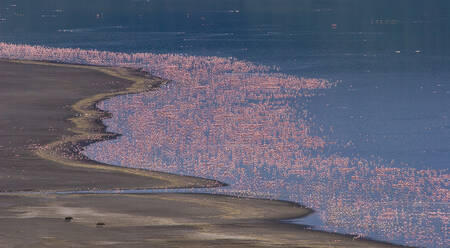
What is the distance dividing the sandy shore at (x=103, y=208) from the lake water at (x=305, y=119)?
1.43 metres

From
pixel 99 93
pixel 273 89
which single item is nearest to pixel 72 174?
pixel 99 93

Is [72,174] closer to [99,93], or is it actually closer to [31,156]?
[31,156]

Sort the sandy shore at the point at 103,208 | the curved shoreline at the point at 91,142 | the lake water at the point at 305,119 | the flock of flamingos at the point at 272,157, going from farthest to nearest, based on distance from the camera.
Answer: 1. the curved shoreline at the point at 91,142
2. the lake water at the point at 305,119
3. the flock of flamingos at the point at 272,157
4. the sandy shore at the point at 103,208

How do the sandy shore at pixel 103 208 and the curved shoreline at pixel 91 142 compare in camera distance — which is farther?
the curved shoreline at pixel 91 142

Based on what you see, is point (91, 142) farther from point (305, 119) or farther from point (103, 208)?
point (103, 208)

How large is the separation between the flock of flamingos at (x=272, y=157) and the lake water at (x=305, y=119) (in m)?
0.06

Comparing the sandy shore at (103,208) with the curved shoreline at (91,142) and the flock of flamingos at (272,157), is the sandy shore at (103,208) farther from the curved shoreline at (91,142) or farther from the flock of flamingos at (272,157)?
the flock of flamingos at (272,157)

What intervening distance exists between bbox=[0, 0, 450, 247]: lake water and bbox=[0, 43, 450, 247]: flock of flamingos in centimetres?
6

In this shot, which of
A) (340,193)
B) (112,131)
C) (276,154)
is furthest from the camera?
(112,131)

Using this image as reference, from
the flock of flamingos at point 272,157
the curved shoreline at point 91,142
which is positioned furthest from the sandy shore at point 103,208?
the flock of flamingos at point 272,157

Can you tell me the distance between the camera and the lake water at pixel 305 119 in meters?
31.6

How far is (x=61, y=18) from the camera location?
168000 millimetres

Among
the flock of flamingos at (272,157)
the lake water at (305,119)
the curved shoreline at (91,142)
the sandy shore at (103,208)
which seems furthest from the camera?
the curved shoreline at (91,142)

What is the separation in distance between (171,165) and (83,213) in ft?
33.6
